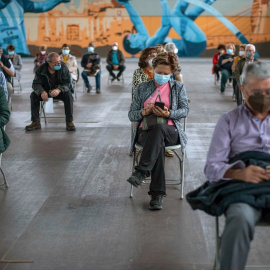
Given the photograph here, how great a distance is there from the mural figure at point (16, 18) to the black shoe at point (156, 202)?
32.4 meters

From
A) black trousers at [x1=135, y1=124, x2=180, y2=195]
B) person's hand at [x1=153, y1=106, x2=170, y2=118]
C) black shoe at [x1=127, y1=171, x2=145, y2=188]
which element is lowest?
black shoe at [x1=127, y1=171, x2=145, y2=188]

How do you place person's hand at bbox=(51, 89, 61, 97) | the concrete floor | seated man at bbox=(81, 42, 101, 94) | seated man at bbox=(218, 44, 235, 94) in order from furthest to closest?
1. seated man at bbox=(81, 42, 101, 94)
2. seated man at bbox=(218, 44, 235, 94)
3. person's hand at bbox=(51, 89, 61, 97)
4. the concrete floor

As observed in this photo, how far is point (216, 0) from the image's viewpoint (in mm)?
35562

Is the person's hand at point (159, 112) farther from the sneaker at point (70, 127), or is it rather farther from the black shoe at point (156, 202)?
the sneaker at point (70, 127)

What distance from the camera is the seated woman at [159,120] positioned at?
493 cm

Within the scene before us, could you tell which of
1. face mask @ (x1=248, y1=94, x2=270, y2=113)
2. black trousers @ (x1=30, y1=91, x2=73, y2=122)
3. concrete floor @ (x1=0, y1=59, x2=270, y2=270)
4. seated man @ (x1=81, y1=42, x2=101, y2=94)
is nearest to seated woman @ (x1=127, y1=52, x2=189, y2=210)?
concrete floor @ (x1=0, y1=59, x2=270, y2=270)

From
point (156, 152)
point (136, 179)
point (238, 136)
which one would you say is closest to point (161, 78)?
point (156, 152)

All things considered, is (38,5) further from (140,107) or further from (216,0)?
(140,107)

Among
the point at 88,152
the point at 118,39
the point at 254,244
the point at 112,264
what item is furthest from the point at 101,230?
the point at 118,39

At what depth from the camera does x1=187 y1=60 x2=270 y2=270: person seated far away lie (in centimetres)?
295

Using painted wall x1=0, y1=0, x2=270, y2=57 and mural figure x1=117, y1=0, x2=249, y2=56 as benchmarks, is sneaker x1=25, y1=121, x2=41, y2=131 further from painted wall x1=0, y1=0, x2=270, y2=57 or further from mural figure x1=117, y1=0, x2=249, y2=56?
mural figure x1=117, y1=0, x2=249, y2=56

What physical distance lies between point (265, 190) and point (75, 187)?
294 cm

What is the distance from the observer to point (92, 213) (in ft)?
16.0

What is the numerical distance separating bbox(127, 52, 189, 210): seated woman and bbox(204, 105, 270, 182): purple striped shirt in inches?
60.7
